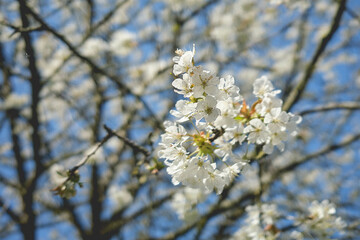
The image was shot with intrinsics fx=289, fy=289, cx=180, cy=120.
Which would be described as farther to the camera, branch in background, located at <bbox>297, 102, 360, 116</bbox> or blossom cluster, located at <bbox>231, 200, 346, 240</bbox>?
branch in background, located at <bbox>297, 102, 360, 116</bbox>

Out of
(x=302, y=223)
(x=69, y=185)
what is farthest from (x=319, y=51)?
(x=69, y=185)

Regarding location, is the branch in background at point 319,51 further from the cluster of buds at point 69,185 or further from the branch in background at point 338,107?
the cluster of buds at point 69,185

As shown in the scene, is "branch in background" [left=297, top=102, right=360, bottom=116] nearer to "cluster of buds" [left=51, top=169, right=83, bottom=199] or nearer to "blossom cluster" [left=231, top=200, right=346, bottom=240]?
"blossom cluster" [left=231, top=200, right=346, bottom=240]

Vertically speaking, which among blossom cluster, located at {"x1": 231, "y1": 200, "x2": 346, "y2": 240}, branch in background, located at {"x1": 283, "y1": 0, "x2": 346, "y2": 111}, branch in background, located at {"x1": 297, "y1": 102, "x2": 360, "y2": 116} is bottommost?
blossom cluster, located at {"x1": 231, "y1": 200, "x2": 346, "y2": 240}

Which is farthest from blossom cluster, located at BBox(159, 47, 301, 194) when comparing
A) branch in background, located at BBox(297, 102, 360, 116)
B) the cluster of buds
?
branch in background, located at BBox(297, 102, 360, 116)

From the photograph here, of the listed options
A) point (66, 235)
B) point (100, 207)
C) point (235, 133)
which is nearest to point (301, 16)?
point (235, 133)

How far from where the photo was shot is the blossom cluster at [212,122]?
1035 mm

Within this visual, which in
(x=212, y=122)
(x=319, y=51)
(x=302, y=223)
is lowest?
(x=302, y=223)

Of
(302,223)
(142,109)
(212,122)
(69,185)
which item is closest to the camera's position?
(212,122)

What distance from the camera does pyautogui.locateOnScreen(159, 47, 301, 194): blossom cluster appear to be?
1035 mm

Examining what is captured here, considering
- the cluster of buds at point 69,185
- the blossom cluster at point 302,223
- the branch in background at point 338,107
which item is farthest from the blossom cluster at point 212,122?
the branch in background at point 338,107

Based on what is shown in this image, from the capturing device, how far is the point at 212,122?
1.10 m

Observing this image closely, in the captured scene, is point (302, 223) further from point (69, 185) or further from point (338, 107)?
point (69, 185)

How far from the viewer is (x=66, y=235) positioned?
17.0ft
